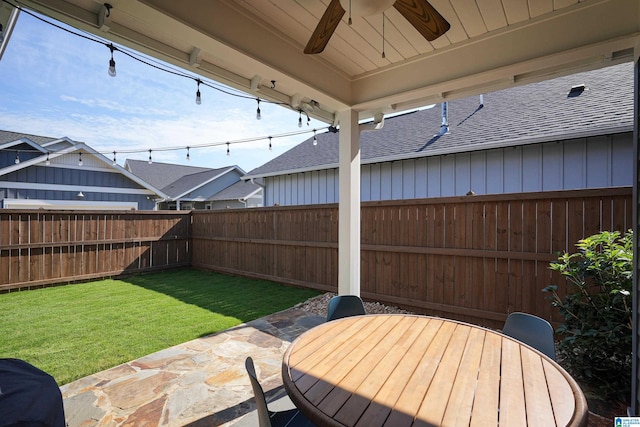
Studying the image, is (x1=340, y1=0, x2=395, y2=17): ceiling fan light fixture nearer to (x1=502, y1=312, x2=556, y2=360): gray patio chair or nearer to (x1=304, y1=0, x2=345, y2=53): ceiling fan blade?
(x1=304, y1=0, x2=345, y2=53): ceiling fan blade

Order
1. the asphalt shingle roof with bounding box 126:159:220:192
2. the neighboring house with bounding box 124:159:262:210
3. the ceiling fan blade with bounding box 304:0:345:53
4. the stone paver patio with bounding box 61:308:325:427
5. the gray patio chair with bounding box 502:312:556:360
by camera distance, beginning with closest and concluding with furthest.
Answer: the ceiling fan blade with bounding box 304:0:345:53, the gray patio chair with bounding box 502:312:556:360, the stone paver patio with bounding box 61:308:325:427, the neighboring house with bounding box 124:159:262:210, the asphalt shingle roof with bounding box 126:159:220:192

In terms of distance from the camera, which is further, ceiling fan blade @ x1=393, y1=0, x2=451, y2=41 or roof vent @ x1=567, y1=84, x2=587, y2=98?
roof vent @ x1=567, y1=84, x2=587, y2=98

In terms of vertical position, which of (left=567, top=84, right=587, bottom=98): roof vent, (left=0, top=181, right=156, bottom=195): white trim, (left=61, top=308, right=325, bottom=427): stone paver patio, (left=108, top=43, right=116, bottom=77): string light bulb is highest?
(left=567, top=84, right=587, bottom=98): roof vent

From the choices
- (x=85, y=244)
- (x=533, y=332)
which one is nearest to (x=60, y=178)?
(x=85, y=244)

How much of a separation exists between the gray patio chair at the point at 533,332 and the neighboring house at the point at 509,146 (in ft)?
13.3

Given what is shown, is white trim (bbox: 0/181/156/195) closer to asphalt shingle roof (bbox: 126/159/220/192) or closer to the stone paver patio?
asphalt shingle roof (bbox: 126/159/220/192)

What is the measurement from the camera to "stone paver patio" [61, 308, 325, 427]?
7.20ft

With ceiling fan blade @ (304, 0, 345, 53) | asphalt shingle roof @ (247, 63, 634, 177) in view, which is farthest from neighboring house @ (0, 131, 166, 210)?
ceiling fan blade @ (304, 0, 345, 53)

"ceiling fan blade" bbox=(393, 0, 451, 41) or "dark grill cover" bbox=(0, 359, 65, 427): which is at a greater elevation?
"ceiling fan blade" bbox=(393, 0, 451, 41)

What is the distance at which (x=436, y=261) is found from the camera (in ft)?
14.1

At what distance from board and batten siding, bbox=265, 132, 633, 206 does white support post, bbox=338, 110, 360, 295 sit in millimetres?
3652

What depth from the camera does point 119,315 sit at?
4.39m

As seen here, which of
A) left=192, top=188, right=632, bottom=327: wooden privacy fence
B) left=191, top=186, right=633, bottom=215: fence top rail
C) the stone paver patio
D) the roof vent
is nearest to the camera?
the stone paver patio

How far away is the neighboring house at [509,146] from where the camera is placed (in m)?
4.90
